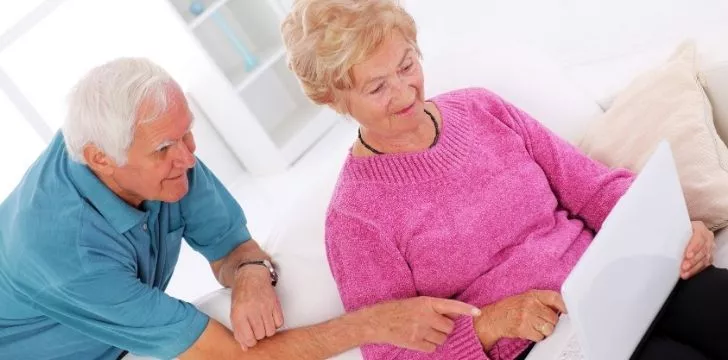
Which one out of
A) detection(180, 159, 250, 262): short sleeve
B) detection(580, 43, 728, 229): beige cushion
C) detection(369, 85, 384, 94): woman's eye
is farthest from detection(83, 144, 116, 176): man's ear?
detection(580, 43, 728, 229): beige cushion

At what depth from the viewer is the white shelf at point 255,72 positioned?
3.38m

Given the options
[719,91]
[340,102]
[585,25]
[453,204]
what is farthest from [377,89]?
[585,25]

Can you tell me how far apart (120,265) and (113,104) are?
301 mm

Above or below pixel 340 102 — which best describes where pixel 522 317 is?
below

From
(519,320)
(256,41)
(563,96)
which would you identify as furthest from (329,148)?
(519,320)

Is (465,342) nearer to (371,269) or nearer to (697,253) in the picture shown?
(371,269)

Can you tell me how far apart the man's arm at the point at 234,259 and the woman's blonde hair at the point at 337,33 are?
0.45m

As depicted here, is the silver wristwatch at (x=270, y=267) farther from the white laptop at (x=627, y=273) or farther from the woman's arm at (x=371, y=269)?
the white laptop at (x=627, y=273)

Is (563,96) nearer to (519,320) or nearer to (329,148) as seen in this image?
(519,320)

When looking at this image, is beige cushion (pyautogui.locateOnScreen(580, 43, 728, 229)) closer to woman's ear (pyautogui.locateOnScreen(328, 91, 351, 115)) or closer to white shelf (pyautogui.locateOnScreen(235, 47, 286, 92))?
woman's ear (pyautogui.locateOnScreen(328, 91, 351, 115))

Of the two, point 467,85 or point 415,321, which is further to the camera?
point 467,85

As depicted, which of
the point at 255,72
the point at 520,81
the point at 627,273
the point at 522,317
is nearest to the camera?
the point at 627,273

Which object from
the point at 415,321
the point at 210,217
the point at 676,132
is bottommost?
the point at 676,132

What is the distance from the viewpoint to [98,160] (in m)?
1.41
